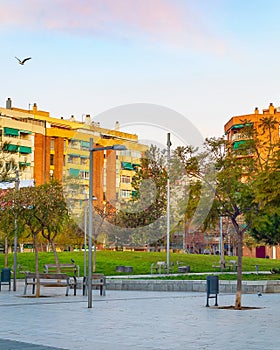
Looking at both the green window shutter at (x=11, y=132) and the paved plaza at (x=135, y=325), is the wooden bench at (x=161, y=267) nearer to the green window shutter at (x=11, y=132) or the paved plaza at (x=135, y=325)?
the paved plaza at (x=135, y=325)

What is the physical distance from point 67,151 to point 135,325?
95.4 metres

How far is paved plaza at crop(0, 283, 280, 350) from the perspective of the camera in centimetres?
1251

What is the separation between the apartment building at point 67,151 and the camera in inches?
3994

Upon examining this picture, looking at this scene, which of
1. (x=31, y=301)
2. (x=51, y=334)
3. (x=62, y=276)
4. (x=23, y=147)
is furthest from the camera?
(x=23, y=147)

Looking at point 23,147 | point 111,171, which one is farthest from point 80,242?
point 111,171

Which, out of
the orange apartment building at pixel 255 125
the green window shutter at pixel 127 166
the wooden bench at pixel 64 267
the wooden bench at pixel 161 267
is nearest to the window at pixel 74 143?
the green window shutter at pixel 127 166

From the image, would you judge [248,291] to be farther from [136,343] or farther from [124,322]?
[136,343]

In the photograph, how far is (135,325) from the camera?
52.0ft

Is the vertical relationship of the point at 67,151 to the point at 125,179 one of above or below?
above

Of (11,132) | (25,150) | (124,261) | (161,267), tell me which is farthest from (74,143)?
(161,267)

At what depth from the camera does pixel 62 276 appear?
2706 centimetres

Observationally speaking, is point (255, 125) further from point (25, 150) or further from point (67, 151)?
point (25, 150)

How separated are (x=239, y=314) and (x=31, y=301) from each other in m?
7.78

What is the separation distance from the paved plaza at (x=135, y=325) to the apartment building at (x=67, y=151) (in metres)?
73.7
